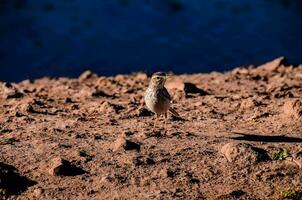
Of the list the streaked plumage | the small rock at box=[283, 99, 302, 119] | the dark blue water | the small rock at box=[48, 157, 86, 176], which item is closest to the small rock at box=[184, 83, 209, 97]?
the small rock at box=[283, 99, 302, 119]

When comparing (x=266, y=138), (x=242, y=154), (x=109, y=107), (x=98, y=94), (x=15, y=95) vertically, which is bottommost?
(x=242, y=154)

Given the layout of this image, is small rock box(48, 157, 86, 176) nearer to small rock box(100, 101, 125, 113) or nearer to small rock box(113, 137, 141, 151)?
small rock box(113, 137, 141, 151)

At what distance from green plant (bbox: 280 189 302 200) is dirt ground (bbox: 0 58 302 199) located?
11mm

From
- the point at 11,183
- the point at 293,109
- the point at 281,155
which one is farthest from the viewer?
the point at 293,109

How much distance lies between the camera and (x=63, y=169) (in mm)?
9211

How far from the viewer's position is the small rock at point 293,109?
1103cm

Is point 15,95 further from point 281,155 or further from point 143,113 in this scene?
point 281,155

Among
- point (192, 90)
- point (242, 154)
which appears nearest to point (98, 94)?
point (192, 90)

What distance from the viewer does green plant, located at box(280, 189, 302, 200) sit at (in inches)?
339

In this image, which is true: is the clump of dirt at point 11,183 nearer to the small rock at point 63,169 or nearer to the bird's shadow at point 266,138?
the small rock at point 63,169

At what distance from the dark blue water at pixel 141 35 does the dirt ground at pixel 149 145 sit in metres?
7.95

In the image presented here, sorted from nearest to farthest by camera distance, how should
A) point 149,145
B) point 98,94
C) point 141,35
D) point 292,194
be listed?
point 292,194, point 149,145, point 98,94, point 141,35

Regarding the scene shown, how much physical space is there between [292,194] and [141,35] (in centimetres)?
1515

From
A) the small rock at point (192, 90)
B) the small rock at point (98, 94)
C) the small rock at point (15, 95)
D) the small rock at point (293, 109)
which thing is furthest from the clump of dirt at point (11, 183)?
the small rock at point (192, 90)
